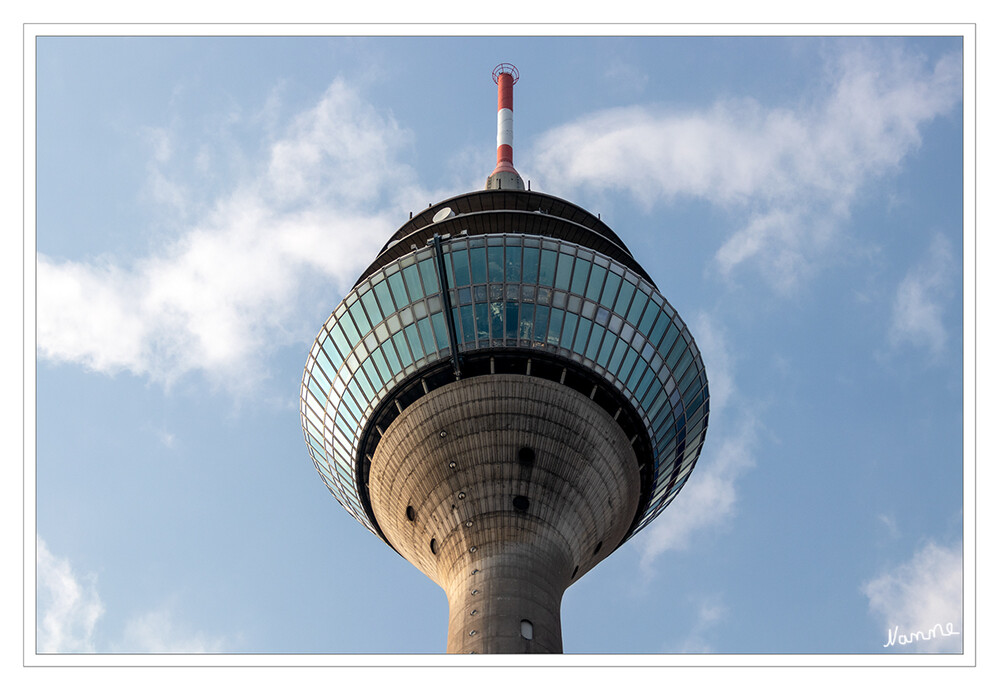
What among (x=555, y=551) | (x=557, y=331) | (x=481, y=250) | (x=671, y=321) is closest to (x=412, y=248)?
(x=481, y=250)

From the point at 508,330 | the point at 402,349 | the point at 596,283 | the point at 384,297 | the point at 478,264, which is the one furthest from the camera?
the point at 384,297

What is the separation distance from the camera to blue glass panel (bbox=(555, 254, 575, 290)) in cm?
3850

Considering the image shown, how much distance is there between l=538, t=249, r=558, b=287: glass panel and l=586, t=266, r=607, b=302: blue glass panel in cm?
147

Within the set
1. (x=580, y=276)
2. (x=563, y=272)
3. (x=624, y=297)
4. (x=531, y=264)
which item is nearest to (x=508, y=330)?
(x=531, y=264)

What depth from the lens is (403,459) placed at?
36594 millimetres

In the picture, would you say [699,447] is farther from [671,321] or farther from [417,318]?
[417,318]

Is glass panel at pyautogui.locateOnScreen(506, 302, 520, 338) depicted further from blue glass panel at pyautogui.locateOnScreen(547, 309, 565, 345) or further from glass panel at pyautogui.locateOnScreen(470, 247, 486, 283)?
glass panel at pyautogui.locateOnScreen(470, 247, 486, 283)

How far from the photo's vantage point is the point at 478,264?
126 feet

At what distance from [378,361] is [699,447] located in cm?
1416

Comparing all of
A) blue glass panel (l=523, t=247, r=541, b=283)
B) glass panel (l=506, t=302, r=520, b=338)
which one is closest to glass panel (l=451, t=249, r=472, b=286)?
glass panel (l=506, t=302, r=520, b=338)

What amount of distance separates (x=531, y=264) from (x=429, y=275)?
3814mm

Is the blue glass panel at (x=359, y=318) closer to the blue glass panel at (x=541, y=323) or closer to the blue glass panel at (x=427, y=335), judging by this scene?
the blue glass panel at (x=427, y=335)

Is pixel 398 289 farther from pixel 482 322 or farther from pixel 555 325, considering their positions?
pixel 555 325

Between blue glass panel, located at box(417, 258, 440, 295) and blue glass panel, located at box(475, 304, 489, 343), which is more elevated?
blue glass panel, located at box(417, 258, 440, 295)
